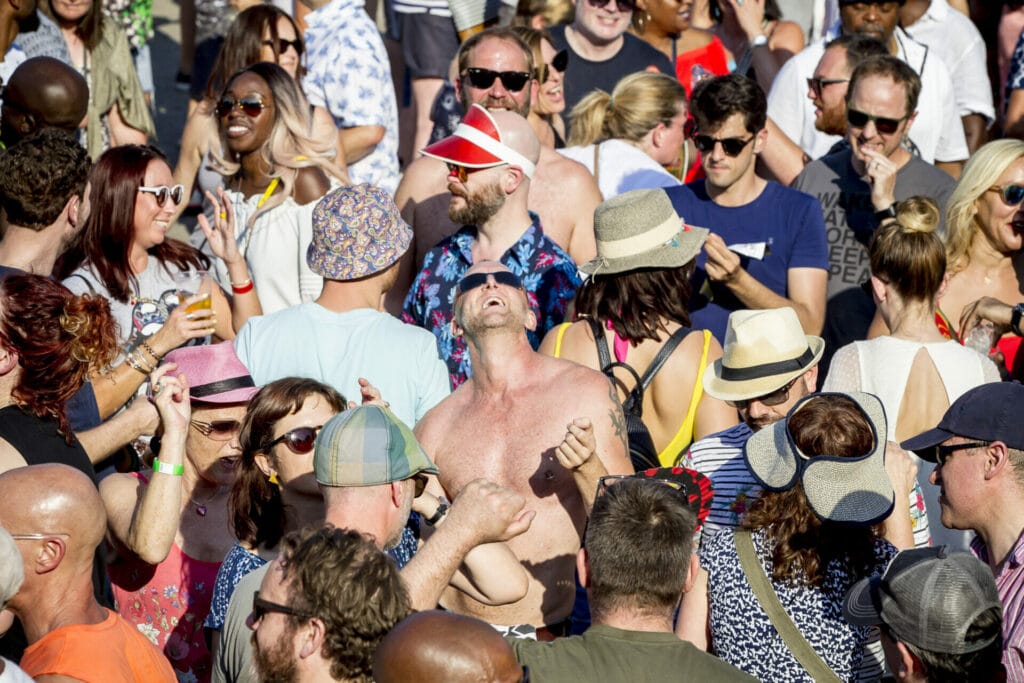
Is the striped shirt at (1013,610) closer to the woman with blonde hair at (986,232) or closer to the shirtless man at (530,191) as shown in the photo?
the woman with blonde hair at (986,232)

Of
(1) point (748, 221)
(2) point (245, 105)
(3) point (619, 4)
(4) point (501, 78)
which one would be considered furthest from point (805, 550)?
(3) point (619, 4)

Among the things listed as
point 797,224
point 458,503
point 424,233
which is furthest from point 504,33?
point 458,503

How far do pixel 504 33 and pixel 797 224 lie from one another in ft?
5.75

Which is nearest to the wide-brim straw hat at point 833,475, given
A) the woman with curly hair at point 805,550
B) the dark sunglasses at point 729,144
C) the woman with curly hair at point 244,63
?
the woman with curly hair at point 805,550

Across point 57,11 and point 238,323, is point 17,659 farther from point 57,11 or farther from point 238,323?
point 57,11

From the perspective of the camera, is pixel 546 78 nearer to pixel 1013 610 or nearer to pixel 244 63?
pixel 244 63

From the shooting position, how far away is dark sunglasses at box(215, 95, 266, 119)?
6.21 m

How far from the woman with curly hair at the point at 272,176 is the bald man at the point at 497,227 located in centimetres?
81

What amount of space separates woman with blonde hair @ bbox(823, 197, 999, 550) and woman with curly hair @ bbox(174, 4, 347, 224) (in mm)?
3164

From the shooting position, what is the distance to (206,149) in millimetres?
7098

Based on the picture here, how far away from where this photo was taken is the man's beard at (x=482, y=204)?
538cm

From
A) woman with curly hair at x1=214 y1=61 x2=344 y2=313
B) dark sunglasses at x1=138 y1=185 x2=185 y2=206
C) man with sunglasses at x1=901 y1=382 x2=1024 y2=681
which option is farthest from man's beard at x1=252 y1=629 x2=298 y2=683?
woman with curly hair at x1=214 y1=61 x2=344 y2=313

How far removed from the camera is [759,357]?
450 cm

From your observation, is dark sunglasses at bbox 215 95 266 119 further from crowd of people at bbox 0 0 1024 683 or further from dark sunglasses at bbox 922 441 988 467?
dark sunglasses at bbox 922 441 988 467
